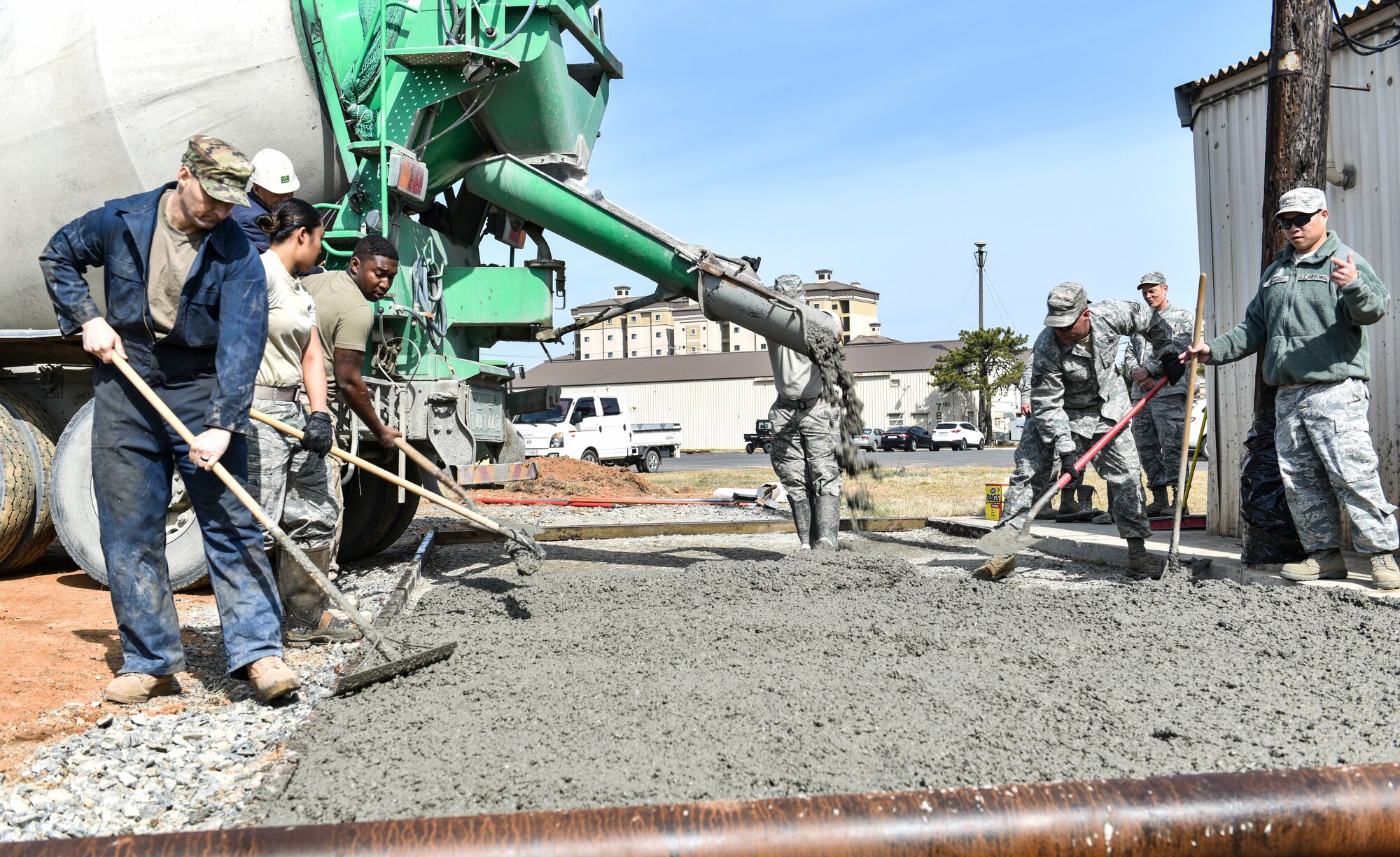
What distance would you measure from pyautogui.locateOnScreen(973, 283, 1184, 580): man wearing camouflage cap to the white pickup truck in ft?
42.6

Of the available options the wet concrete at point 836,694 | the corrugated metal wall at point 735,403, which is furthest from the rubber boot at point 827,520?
the corrugated metal wall at point 735,403

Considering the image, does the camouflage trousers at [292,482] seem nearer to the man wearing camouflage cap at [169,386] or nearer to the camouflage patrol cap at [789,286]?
the man wearing camouflage cap at [169,386]

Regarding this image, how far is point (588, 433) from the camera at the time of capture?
20.4m

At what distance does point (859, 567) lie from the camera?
5.66m

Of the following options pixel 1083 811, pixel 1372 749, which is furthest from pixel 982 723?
pixel 1083 811

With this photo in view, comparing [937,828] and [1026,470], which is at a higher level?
[1026,470]

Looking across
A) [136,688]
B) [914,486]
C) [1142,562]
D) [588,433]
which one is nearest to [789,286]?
[1142,562]

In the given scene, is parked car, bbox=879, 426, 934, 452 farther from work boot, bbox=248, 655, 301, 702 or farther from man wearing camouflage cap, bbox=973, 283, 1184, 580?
work boot, bbox=248, 655, 301, 702

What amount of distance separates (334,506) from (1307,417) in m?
4.58

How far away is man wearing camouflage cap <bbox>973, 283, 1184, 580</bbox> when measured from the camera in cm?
588

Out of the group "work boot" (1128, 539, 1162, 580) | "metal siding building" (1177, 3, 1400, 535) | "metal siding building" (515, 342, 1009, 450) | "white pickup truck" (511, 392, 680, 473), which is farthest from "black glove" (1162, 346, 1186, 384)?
"metal siding building" (515, 342, 1009, 450)

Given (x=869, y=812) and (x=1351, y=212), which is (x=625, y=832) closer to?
(x=869, y=812)

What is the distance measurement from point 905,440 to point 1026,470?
3407 cm

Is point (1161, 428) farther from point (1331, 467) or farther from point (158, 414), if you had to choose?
point (158, 414)
